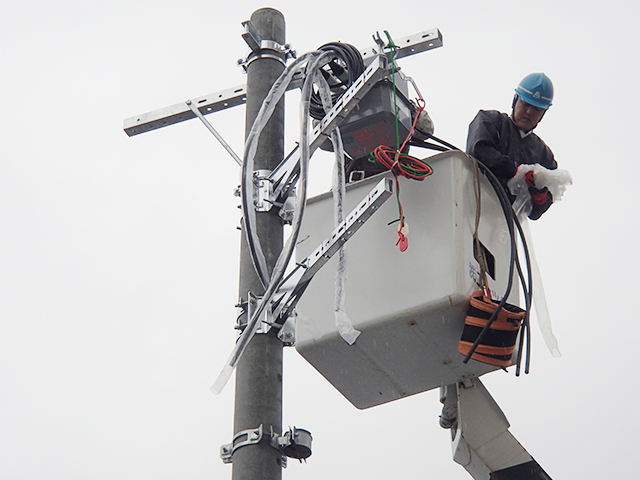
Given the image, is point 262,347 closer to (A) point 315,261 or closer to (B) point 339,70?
(A) point 315,261

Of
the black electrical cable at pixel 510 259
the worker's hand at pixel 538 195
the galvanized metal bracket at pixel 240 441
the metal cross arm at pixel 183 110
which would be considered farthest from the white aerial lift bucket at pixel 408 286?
the metal cross arm at pixel 183 110

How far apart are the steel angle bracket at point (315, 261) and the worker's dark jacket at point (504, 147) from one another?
86 cm

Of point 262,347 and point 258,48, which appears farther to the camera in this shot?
point 258,48

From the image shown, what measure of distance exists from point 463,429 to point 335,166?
1.27m

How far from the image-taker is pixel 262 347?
12.7 ft

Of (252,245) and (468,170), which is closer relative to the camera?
(252,245)

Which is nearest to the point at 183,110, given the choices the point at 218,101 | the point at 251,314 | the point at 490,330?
the point at 218,101

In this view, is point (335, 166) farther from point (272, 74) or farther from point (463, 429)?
point (463, 429)

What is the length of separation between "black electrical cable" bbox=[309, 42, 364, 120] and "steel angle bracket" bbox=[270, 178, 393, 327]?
655 mm

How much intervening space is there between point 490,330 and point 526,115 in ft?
4.41

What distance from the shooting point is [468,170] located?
4281 mm

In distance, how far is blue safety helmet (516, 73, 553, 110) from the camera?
4.79 meters

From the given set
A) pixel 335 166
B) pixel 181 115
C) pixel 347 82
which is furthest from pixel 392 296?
pixel 181 115

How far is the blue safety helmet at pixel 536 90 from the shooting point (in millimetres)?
4793
